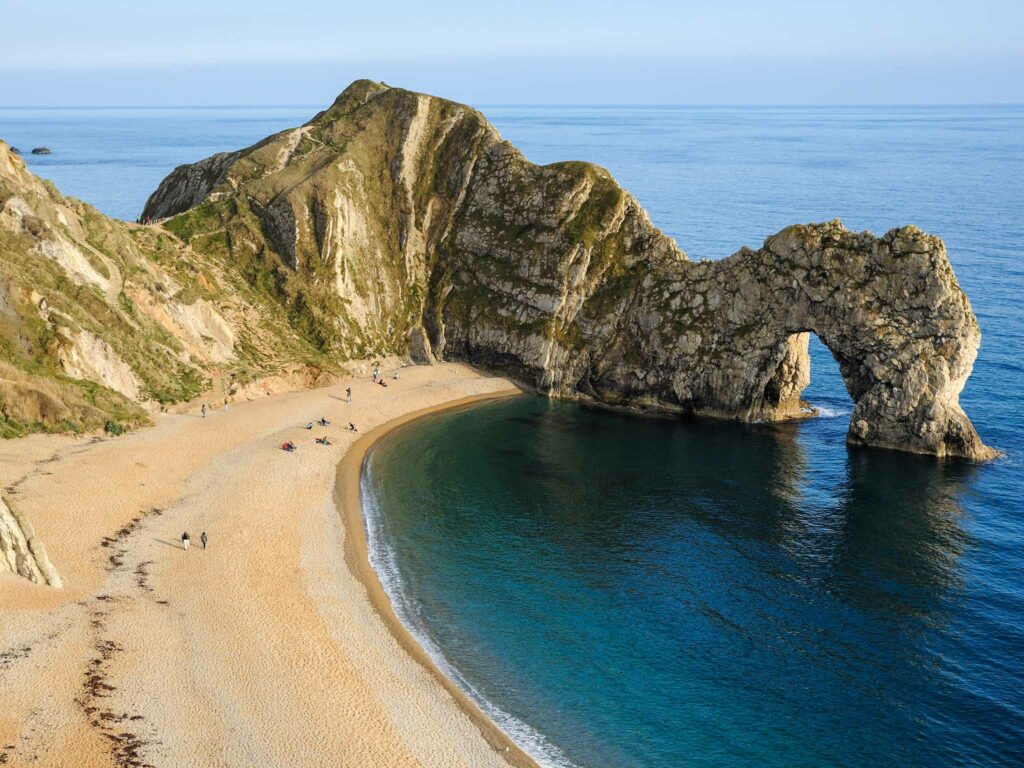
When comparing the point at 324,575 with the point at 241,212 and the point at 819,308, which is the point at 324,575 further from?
the point at 241,212

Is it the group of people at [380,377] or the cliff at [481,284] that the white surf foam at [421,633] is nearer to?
the group of people at [380,377]

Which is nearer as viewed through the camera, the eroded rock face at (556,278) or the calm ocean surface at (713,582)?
the calm ocean surface at (713,582)

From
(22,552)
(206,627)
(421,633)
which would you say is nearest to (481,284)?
(421,633)

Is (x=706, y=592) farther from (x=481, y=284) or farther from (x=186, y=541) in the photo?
(x=481, y=284)

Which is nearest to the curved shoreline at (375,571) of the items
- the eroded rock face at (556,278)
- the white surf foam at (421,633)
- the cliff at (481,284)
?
the white surf foam at (421,633)

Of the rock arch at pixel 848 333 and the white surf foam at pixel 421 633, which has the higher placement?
the rock arch at pixel 848 333

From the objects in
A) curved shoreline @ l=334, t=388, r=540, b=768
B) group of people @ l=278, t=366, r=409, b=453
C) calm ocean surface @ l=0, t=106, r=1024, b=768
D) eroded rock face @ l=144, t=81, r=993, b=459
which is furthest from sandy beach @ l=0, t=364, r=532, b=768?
eroded rock face @ l=144, t=81, r=993, b=459
